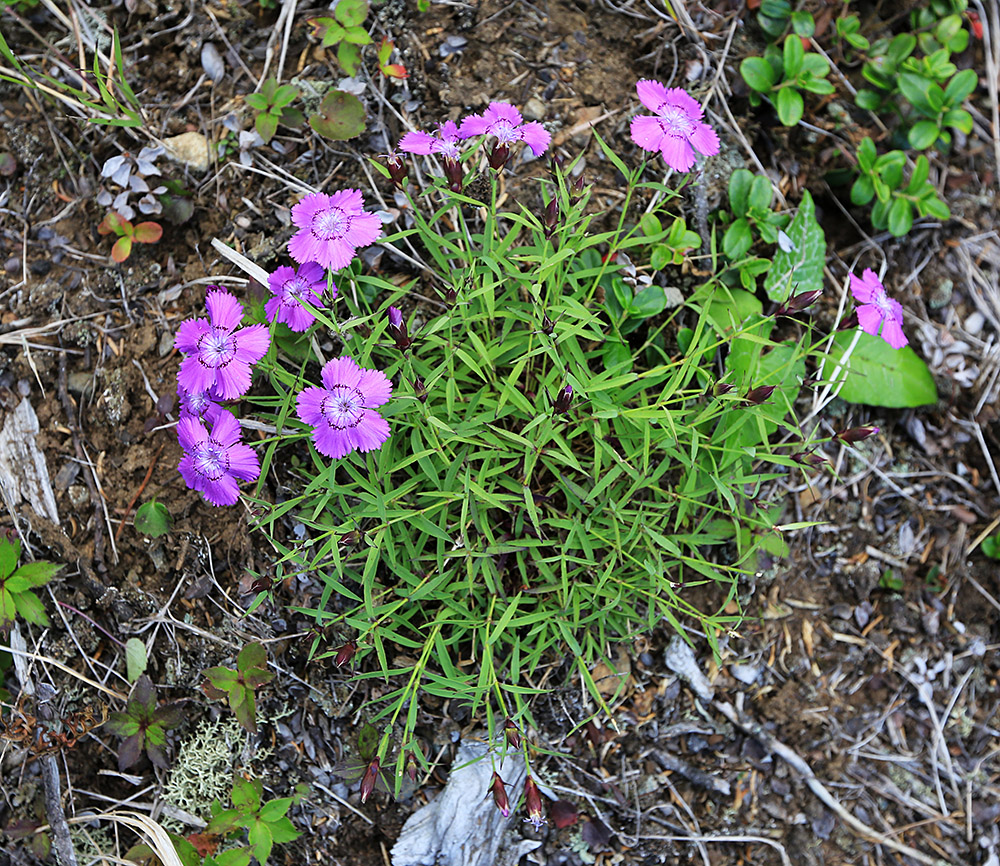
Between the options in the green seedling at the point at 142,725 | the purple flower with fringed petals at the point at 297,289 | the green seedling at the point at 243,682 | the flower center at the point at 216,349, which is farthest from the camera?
the green seedling at the point at 142,725

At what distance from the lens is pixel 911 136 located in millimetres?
2787

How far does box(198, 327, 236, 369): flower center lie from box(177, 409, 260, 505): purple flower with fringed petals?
0.40 ft

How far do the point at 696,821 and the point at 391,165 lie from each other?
2.11m

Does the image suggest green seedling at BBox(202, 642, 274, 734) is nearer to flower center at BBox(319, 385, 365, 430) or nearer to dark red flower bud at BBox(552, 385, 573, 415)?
flower center at BBox(319, 385, 365, 430)

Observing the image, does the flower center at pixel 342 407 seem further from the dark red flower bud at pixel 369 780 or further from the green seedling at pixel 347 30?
the green seedling at pixel 347 30

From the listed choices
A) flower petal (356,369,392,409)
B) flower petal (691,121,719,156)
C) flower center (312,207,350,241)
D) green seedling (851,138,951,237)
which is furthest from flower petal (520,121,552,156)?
green seedling (851,138,951,237)

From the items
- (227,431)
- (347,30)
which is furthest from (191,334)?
(347,30)

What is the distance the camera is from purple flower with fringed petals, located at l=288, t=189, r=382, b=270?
1.89m

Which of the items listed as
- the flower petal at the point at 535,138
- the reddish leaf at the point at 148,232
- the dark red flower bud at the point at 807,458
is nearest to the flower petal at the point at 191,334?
the reddish leaf at the point at 148,232

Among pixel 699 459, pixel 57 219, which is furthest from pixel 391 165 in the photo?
pixel 57 219

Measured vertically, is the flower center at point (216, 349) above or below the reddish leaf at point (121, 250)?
above

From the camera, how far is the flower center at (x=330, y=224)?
6.31 ft

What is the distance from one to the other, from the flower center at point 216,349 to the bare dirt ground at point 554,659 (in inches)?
19.6

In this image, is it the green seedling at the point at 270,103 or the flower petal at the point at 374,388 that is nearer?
the flower petal at the point at 374,388
